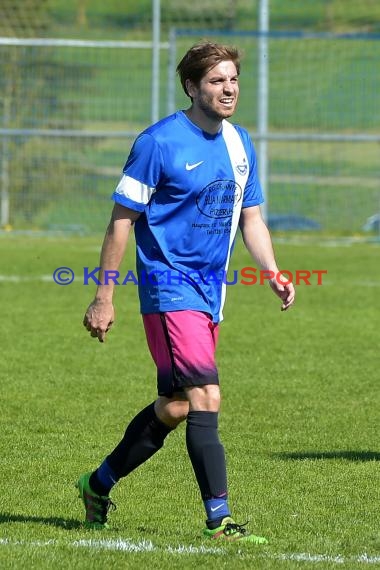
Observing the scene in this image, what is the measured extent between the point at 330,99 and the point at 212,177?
21.1 meters

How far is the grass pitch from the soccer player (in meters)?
0.43

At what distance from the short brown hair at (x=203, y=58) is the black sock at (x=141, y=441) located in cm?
144

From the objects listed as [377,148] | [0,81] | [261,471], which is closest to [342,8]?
[377,148]

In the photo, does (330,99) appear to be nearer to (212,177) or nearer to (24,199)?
(24,199)

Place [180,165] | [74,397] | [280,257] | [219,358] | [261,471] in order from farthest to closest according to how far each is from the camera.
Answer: [280,257]
[219,358]
[74,397]
[261,471]
[180,165]

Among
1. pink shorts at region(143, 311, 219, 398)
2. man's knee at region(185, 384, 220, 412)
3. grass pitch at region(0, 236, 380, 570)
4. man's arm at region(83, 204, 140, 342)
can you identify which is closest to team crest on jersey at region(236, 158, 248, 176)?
man's arm at region(83, 204, 140, 342)

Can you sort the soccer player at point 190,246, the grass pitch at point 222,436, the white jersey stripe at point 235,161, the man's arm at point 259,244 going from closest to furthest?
the grass pitch at point 222,436
the soccer player at point 190,246
the white jersey stripe at point 235,161
the man's arm at point 259,244

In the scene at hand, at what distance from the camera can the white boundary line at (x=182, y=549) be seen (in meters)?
5.20

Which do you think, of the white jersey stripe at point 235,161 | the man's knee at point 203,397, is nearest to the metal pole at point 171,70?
the white jersey stripe at point 235,161

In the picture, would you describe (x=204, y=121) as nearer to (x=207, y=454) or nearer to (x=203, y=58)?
(x=203, y=58)

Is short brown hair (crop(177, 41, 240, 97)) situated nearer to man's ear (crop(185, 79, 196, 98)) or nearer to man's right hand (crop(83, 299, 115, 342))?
man's ear (crop(185, 79, 196, 98))

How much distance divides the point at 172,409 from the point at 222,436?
7.51 feet

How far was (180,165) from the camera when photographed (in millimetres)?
5586

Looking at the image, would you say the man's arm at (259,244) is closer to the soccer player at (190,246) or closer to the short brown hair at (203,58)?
the soccer player at (190,246)
